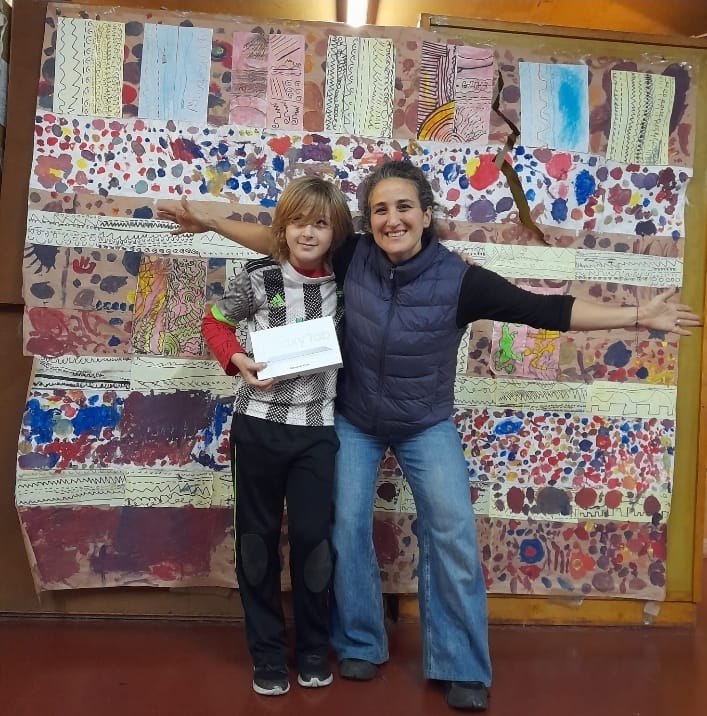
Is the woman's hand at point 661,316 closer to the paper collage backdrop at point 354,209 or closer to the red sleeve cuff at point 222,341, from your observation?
the paper collage backdrop at point 354,209

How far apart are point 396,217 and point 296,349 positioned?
0.40 metres

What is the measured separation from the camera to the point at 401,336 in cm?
165

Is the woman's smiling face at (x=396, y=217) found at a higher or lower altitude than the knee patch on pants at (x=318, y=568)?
higher

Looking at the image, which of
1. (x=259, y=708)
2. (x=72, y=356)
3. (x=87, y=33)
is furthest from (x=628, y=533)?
(x=87, y=33)

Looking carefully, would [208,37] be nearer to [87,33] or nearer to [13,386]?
[87,33]

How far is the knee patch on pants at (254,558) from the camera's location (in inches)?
65.9

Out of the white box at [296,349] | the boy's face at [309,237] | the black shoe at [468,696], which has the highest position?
the boy's face at [309,237]

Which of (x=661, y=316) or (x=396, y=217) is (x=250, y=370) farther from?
(x=661, y=316)

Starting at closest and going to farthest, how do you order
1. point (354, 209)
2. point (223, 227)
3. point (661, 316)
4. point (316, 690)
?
1. point (661, 316)
2. point (316, 690)
3. point (223, 227)
4. point (354, 209)

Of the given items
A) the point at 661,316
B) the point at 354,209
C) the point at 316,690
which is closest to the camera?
the point at 661,316

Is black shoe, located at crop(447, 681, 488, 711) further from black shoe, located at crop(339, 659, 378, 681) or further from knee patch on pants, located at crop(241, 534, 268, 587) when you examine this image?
knee patch on pants, located at crop(241, 534, 268, 587)

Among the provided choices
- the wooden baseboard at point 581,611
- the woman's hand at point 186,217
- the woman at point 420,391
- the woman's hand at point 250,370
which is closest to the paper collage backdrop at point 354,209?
the wooden baseboard at point 581,611

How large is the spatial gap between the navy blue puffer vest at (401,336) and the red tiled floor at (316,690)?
659 millimetres

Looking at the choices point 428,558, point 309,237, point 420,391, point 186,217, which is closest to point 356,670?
point 428,558
